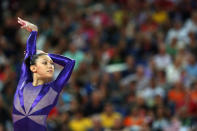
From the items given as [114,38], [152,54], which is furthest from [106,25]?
[152,54]

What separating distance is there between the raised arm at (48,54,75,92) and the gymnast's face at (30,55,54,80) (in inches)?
4.8

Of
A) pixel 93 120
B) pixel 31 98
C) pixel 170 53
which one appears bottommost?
pixel 31 98

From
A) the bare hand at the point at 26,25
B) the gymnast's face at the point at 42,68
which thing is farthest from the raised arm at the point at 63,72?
the bare hand at the point at 26,25

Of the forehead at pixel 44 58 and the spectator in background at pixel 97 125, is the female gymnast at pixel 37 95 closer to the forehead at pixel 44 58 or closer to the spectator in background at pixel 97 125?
the forehead at pixel 44 58

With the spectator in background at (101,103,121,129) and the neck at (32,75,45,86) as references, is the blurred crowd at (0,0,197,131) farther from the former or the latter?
the neck at (32,75,45,86)

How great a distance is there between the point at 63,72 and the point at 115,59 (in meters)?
6.85

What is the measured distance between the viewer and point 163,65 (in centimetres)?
1261

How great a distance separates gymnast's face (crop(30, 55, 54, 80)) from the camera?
619 cm

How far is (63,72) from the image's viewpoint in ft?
20.6

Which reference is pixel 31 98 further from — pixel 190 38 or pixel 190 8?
pixel 190 8

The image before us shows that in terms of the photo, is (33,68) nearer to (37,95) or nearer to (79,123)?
(37,95)

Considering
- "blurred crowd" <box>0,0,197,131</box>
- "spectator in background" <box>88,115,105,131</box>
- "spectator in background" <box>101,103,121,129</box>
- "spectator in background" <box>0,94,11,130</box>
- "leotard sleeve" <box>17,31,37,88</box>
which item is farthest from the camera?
"spectator in background" <box>101,103,121,129</box>

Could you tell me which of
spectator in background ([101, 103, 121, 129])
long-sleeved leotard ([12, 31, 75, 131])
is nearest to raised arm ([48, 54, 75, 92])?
long-sleeved leotard ([12, 31, 75, 131])

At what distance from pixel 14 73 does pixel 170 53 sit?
379 cm
